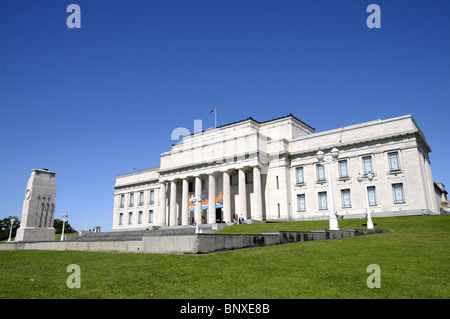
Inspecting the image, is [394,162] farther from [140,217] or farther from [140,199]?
[140,199]

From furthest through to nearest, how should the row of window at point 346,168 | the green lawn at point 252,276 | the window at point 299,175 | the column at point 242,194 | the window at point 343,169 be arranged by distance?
the window at point 299,175 < the column at point 242,194 < the window at point 343,169 < the row of window at point 346,168 < the green lawn at point 252,276

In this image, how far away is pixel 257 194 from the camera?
4994cm

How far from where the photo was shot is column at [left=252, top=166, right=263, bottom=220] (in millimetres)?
49406

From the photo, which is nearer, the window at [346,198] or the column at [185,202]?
the window at [346,198]

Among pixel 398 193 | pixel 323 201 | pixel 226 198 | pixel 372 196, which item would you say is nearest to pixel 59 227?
pixel 226 198

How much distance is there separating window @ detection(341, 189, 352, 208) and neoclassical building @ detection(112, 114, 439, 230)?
143 mm

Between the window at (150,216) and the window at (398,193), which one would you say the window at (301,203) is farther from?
the window at (150,216)

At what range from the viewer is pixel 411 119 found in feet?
142

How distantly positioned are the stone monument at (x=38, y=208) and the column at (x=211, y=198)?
25152 mm

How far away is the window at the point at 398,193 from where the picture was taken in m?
42.6

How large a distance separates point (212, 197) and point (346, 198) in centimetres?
2052

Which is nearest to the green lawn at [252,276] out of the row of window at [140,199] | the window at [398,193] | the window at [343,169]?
the window at [398,193]
